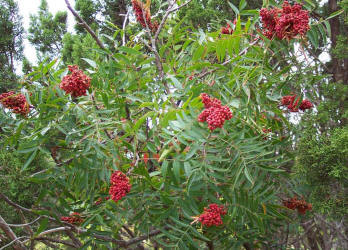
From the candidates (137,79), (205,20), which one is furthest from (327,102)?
(205,20)

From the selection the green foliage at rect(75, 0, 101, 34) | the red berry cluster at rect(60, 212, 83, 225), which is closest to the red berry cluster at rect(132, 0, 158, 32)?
the red berry cluster at rect(60, 212, 83, 225)

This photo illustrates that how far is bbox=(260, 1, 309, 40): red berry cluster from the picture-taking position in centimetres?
123

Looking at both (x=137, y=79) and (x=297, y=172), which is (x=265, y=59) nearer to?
(x=137, y=79)

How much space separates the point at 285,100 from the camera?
1.60 metres

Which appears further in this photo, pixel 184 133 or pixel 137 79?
pixel 137 79

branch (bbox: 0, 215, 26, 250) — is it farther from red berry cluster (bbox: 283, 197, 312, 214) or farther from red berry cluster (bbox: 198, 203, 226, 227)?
red berry cluster (bbox: 283, 197, 312, 214)

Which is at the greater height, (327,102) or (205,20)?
(205,20)

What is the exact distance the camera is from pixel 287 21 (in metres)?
1.24

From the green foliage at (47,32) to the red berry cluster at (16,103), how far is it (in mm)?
2860

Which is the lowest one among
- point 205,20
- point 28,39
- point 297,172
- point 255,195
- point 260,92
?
point 297,172

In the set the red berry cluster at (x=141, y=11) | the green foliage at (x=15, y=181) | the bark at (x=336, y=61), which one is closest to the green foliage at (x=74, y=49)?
the green foliage at (x=15, y=181)

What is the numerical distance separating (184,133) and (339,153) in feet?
3.44

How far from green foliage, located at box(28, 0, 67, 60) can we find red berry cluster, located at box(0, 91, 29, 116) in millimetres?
2860

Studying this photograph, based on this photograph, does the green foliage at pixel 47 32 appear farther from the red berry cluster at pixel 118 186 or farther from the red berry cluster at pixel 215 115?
the red berry cluster at pixel 215 115
